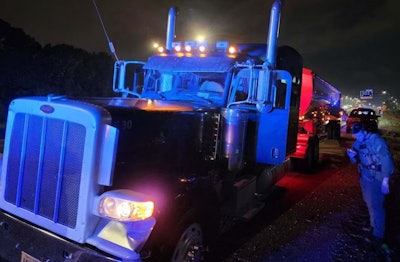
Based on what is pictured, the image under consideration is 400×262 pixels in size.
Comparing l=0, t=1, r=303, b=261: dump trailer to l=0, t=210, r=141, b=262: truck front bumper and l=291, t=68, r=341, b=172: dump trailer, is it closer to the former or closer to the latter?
l=0, t=210, r=141, b=262: truck front bumper

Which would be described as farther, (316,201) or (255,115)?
(316,201)

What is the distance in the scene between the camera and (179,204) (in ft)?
11.5

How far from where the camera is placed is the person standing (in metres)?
5.05

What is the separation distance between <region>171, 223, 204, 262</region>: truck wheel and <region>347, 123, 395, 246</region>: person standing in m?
2.76

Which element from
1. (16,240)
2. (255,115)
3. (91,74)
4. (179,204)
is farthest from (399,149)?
(91,74)

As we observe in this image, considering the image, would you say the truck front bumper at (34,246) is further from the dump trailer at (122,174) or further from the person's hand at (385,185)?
the person's hand at (385,185)

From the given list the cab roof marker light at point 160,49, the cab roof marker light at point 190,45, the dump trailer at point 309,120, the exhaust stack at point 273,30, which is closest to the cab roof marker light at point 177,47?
the cab roof marker light at point 190,45

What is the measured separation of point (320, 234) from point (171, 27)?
4.61 m

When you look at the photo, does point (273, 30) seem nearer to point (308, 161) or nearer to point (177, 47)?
point (177, 47)

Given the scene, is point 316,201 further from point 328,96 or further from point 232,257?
point 328,96

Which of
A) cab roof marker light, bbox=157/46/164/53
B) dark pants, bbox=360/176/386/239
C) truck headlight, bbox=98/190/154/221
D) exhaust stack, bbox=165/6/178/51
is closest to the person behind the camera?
truck headlight, bbox=98/190/154/221

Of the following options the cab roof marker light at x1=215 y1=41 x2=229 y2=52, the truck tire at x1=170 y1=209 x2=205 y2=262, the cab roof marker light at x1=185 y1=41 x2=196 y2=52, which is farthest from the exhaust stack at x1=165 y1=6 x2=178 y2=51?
the truck tire at x1=170 y1=209 x2=205 y2=262

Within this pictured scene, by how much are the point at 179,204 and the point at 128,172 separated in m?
0.58

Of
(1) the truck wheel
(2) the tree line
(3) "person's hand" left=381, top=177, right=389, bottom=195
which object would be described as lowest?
(1) the truck wheel
